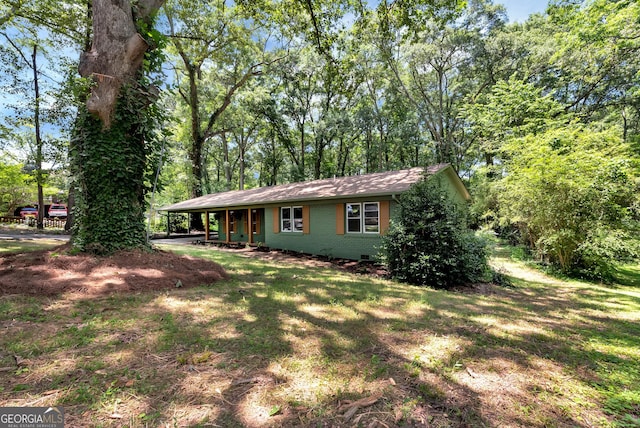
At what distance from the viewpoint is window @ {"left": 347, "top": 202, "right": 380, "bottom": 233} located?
10.1 metres

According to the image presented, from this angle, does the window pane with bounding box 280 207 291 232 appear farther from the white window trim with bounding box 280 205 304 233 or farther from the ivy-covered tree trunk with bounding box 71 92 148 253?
the ivy-covered tree trunk with bounding box 71 92 148 253

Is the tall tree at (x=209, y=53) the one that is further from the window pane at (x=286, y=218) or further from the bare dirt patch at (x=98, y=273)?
the bare dirt patch at (x=98, y=273)

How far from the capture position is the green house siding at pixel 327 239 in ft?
33.5

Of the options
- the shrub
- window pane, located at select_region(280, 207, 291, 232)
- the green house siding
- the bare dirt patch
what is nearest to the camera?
the bare dirt patch

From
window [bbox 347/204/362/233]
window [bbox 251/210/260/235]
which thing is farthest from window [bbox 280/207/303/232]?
window [bbox 347/204/362/233]

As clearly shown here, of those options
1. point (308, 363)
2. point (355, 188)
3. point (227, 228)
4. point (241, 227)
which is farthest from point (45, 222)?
point (308, 363)

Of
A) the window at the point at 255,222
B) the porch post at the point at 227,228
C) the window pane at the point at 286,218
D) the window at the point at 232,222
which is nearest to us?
the window pane at the point at 286,218

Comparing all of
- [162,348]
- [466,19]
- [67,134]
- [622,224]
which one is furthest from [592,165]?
[466,19]

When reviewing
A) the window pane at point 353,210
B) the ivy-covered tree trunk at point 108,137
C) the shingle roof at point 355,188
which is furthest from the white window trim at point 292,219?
the ivy-covered tree trunk at point 108,137

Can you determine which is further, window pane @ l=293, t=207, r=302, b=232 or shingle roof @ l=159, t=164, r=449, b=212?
window pane @ l=293, t=207, r=302, b=232

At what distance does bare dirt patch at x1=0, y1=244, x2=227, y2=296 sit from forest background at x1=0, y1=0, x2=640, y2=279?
6.27 feet

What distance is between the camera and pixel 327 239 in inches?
447

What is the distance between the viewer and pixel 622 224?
26.6 feet

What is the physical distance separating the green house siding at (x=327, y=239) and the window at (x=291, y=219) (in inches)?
8.6
